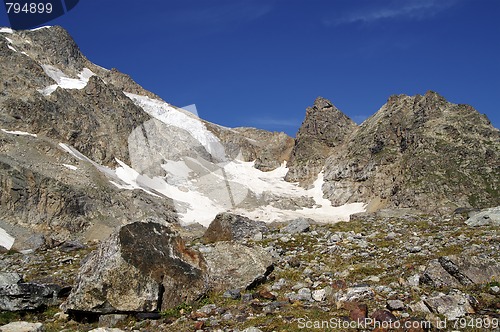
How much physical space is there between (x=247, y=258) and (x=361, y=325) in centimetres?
606

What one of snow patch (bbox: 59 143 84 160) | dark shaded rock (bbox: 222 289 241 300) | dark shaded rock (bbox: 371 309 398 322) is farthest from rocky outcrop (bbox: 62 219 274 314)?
snow patch (bbox: 59 143 84 160)

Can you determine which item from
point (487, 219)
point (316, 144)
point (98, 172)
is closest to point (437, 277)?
point (487, 219)

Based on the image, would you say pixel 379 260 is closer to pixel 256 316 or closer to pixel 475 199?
pixel 256 316

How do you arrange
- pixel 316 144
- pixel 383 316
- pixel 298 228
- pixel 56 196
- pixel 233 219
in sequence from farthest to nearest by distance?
pixel 316 144, pixel 56 196, pixel 233 219, pixel 298 228, pixel 383 316

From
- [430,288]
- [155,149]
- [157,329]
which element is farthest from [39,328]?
[155,149]

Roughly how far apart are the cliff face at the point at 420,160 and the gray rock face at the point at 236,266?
106719 millimetres

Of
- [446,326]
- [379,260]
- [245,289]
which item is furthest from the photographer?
[379,260]

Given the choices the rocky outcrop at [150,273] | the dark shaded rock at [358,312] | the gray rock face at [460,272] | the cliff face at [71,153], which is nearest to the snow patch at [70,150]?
the cliff face at [71,153]

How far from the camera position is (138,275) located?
39.9ft

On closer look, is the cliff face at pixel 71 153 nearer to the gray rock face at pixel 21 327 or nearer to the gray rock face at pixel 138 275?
the gray rock face at pixel 138 275

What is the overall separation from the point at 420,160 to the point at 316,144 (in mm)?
62590

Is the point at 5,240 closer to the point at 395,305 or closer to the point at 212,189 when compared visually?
the point at 395,305

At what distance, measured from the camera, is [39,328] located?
1045cm

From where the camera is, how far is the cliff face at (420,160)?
11900cm
